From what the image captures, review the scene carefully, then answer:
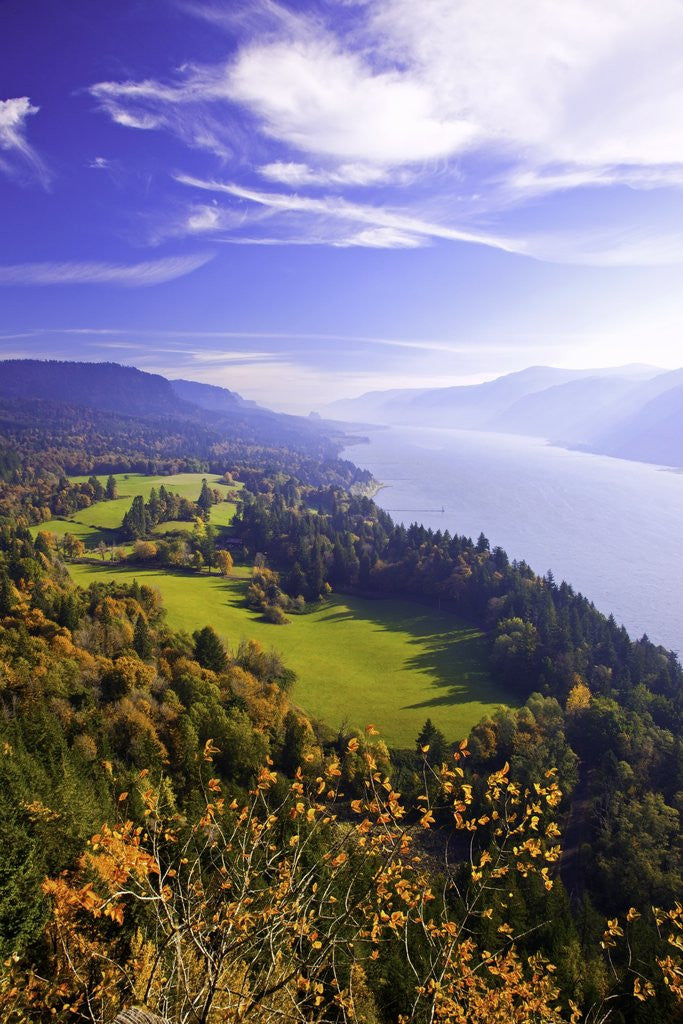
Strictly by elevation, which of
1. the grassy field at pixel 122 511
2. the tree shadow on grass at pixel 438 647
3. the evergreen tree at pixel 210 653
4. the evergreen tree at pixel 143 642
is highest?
the grassy field at pixel 122 511

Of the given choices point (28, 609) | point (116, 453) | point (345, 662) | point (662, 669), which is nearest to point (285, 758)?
point (345, 662)

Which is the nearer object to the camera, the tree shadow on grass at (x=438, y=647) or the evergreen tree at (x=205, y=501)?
the tree shadow on grass at (x=438, y=647)

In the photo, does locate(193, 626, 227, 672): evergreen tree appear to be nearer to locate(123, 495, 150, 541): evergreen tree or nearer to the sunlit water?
locate(123, 495, 150, 541): evergreen tree

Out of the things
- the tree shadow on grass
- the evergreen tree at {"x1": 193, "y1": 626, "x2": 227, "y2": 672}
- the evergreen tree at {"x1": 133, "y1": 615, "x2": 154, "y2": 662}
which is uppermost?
A: the evergreen tree at {"x1": 133, "y1": 615, "x2": 154, "y2": 662}

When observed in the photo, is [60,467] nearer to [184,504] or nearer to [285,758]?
[184,504]

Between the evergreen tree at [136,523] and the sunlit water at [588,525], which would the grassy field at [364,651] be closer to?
the evergreen tree at [136,523]

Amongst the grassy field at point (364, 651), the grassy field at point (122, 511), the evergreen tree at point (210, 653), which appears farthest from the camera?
the grassy field at point (122, 511)

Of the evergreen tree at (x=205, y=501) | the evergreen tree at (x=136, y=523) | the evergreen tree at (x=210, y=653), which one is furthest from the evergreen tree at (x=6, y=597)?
the evergreen tree at (x=205, y=501)

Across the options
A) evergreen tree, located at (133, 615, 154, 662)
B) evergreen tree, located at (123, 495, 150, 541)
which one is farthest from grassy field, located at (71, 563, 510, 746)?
evergreen tree, located at (123, 495, 150, 541)
